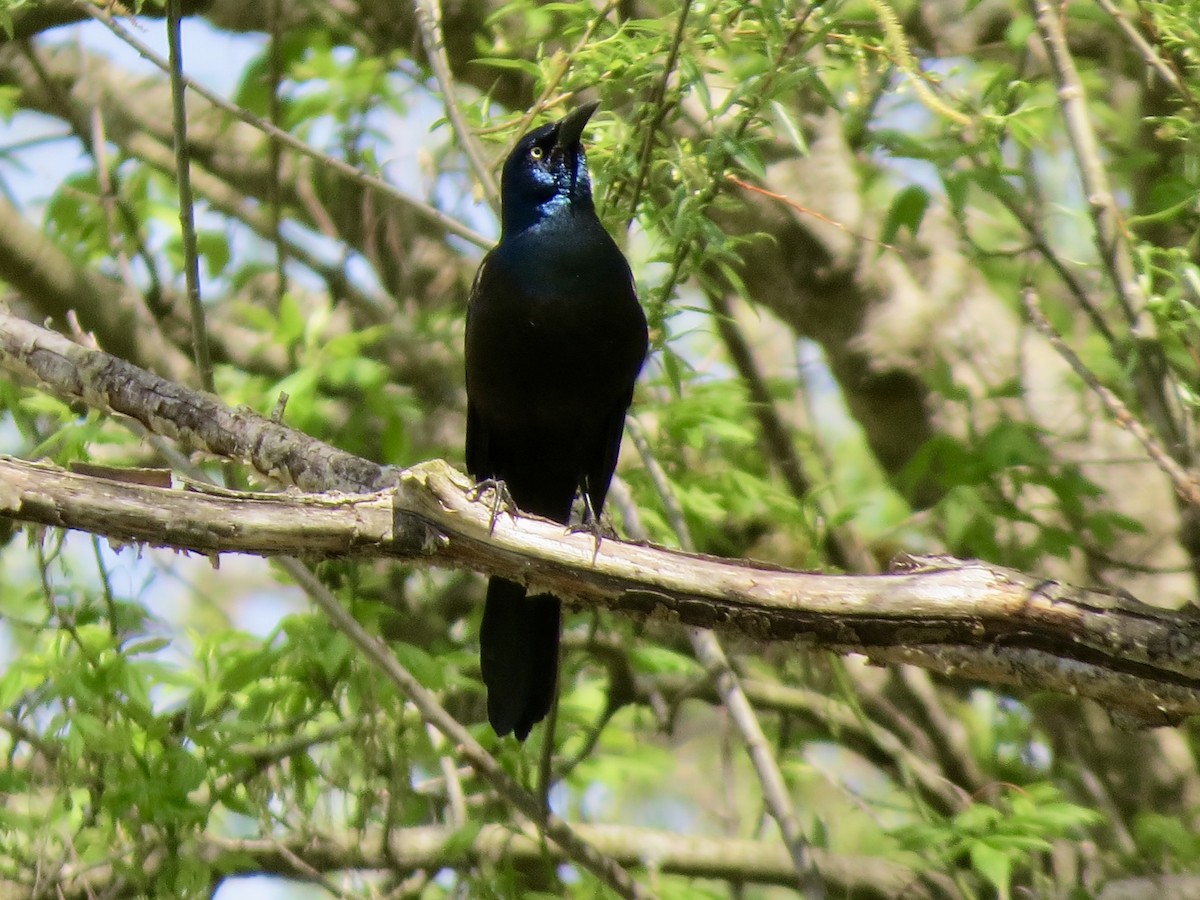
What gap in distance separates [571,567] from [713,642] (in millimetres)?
1091

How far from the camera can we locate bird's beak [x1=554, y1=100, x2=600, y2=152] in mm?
3568

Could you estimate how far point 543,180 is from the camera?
3727 mm

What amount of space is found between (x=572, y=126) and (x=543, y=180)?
0.58 ft

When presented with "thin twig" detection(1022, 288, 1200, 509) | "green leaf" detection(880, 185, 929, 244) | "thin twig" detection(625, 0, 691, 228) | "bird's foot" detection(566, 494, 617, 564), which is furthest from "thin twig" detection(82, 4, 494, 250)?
"thin twig" detection(1022, 288, 1200, 509)

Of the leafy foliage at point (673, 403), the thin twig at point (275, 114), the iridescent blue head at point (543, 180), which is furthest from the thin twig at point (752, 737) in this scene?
the thin twig at point (275, 114)

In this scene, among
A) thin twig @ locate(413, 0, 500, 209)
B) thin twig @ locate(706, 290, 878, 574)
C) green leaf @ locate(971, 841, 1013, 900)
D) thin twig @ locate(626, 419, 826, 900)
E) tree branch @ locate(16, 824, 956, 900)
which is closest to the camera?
green leaf @ locate(971, 841, 1013, 900)

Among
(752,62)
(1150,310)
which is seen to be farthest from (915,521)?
(752,62)

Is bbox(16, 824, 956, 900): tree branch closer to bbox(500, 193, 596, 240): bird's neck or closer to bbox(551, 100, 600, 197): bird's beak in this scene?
bbox(500, 193, 596, 240): bird's neck

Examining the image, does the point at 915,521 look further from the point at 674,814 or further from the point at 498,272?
the point at 674,814

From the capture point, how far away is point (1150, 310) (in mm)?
3000

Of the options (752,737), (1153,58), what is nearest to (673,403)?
(752,737)

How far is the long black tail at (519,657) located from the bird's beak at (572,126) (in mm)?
1175

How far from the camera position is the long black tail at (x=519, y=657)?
3.52m

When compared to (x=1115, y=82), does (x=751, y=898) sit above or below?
below
